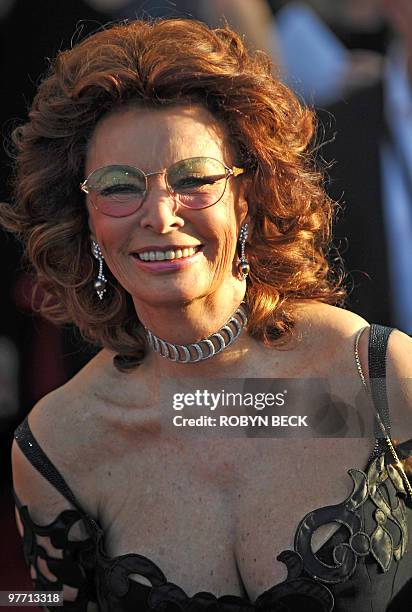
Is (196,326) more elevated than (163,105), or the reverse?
(163,105)

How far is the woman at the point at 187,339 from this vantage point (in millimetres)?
2100

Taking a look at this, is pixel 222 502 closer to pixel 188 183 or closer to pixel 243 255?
pixel 243 255

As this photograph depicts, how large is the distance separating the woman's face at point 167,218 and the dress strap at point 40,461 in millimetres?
468

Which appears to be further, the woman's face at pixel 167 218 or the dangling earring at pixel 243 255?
the dangling earring at pixel 243 255

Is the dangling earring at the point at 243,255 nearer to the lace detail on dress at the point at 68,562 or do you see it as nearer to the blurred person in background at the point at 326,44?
the lace detail on dress at the point at 68,562

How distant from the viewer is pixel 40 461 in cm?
239

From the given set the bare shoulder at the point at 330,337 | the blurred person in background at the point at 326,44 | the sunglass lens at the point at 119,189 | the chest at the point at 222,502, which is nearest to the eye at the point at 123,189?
the sunglass lens at the point at 119,189

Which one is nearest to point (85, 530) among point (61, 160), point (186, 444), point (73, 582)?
point (73, 582)

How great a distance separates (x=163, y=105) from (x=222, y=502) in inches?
33.2

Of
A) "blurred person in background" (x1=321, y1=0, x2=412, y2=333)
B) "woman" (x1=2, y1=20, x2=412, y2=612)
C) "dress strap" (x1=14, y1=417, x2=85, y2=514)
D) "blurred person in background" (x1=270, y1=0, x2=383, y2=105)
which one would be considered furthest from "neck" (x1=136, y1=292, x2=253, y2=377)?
"blurred person in background" (x1=270, y1=0, x2=383, y2=105)

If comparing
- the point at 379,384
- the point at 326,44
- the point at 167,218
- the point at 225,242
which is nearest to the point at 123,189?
the point at 167,218

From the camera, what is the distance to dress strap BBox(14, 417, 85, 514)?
236cm

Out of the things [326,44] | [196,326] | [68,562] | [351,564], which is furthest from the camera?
[326,44]

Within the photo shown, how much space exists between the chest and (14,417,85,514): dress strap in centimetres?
8
